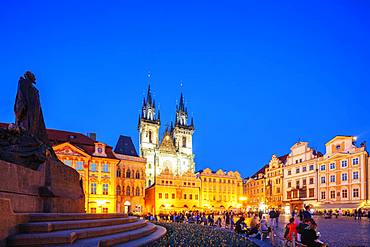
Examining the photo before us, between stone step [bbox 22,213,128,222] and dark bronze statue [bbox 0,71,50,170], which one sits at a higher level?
dark bronze statue [bbox 0,71,50,170]

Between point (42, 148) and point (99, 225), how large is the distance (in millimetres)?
2360

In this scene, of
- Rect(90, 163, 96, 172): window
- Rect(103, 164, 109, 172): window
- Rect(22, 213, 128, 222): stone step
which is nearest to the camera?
Rect(22, 213, 128, 222): stone step

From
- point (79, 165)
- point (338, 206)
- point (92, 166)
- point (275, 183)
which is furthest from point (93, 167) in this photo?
point (275, 183)

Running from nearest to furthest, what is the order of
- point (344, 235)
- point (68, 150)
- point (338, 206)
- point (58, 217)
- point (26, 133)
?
point (58, 217) → point (26, 133) → point (344, 235) → point (68, 150) → point (338, 206)

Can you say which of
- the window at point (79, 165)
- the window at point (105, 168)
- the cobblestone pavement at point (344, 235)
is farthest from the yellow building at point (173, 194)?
the cobblestone pavement at point (344, 235)

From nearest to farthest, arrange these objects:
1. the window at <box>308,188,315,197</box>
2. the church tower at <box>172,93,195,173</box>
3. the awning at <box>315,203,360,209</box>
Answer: the awning at <box>315,203,360,209</box> < the window at <box>308,188,315,197</box> < the church tower at <box>172,93,195,173</box>

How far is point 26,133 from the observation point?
8.71m

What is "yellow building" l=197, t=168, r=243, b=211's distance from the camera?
2918 inches

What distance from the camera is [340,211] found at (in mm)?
50250

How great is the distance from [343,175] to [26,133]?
50.2m

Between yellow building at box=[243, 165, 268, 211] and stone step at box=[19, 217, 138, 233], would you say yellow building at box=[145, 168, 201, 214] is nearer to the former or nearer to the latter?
yellow building at box=[243, 165, 268, 211]

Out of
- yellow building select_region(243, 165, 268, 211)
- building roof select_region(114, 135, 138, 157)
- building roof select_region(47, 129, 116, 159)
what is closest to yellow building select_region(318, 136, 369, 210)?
yellow building select_region(243, 165, 268, 211)

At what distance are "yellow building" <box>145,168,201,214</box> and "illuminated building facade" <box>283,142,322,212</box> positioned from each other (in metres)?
16.3

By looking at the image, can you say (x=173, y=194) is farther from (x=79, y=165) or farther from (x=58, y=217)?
(x=58, y=217)
